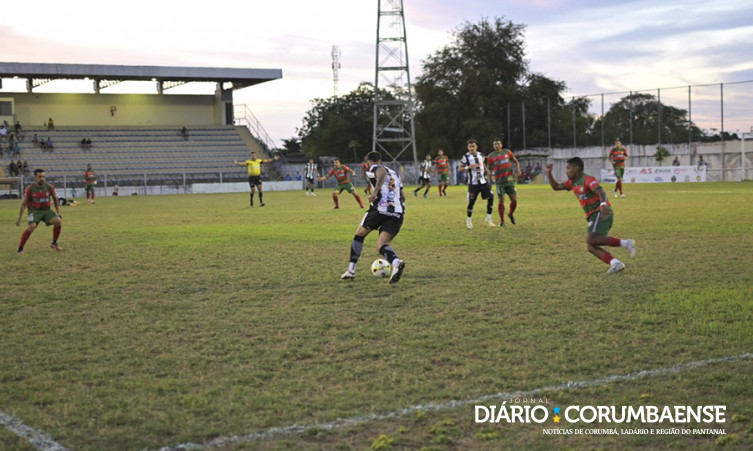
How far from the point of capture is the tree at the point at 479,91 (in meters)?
70.8

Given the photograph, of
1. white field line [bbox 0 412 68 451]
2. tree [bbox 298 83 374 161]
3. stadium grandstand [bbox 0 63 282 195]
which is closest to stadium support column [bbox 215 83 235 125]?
stadium grandstand [bbox 0 63 282 195]

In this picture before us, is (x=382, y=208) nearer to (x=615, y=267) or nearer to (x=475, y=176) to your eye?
(x=615, y=267)

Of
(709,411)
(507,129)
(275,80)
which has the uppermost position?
(275,80)

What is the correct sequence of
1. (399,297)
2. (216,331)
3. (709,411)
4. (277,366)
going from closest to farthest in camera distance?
(709,411), (277,366), (216,331), (399,297)

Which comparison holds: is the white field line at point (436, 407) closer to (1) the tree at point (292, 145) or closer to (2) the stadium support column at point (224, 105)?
(2) the stadium support column at point (224, 105)

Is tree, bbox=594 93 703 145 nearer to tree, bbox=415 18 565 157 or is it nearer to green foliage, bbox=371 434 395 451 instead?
tree, bbox=415 18 565 157

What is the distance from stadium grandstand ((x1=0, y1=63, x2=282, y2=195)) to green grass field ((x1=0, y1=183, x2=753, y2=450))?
46.9 m

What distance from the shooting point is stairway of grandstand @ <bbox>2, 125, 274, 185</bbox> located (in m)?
59.8

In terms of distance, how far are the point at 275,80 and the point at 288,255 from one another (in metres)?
62.2

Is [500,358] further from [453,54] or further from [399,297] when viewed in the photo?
[453,54]

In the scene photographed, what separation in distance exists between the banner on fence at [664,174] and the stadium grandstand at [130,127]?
28.4m

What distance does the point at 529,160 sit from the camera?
214 ft

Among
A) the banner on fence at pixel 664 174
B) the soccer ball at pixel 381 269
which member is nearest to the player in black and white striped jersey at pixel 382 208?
the soccer ball at pixel 381 269

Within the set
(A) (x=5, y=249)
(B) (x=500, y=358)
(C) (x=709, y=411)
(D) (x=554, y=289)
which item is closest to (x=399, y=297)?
(D) (x=554, y=289)
